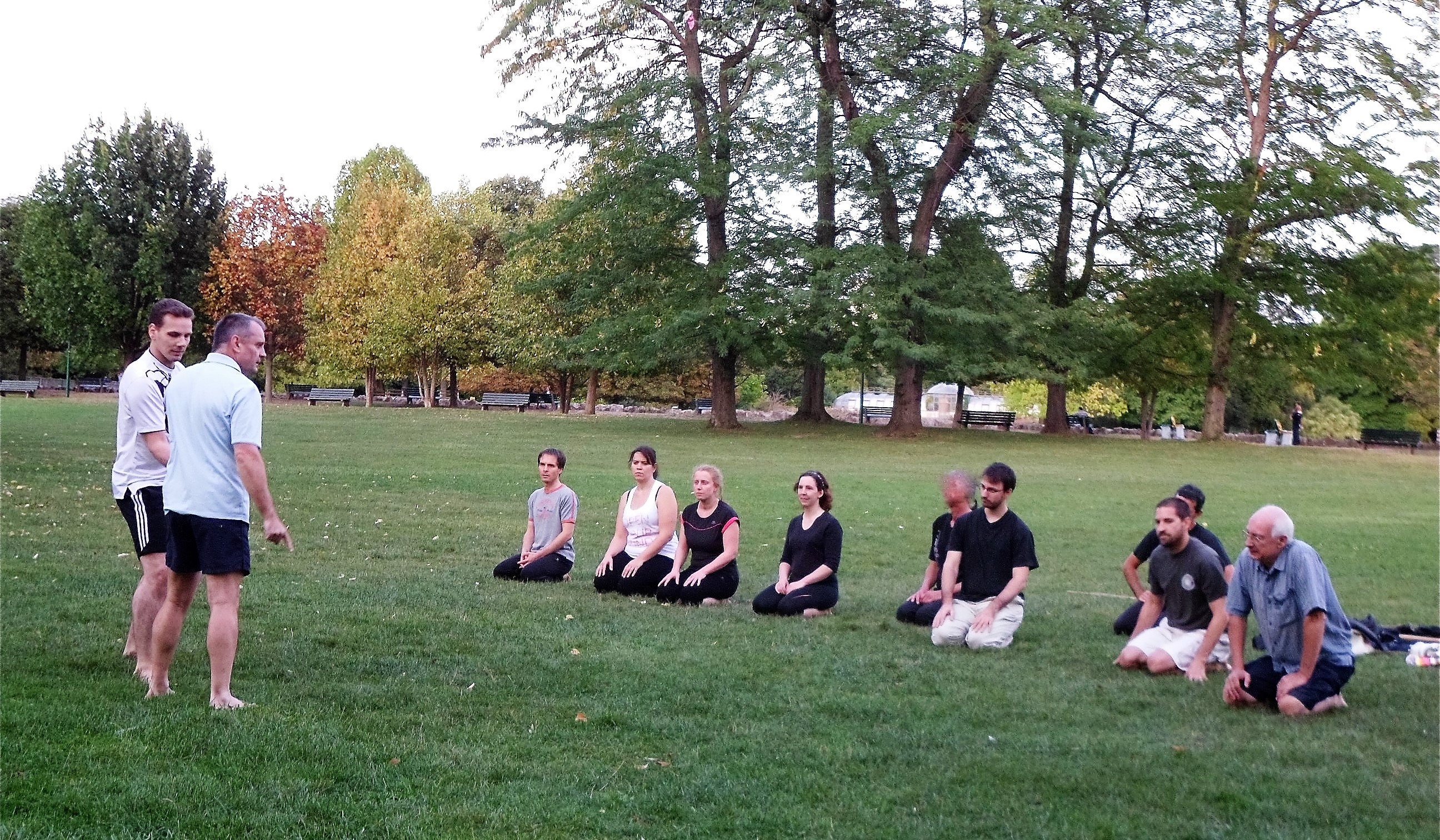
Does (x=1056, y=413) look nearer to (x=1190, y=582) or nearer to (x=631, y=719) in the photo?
(x=1190, y=582)

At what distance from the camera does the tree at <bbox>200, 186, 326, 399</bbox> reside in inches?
2272

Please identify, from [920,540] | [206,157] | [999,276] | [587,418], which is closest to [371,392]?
[206,157]

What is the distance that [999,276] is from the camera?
Result: 36.0 meters

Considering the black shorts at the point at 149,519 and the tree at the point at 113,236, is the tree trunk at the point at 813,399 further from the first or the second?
the black shorts at the point at 149,519

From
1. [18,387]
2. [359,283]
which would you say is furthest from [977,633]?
[18,387]

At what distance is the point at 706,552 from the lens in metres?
9.77

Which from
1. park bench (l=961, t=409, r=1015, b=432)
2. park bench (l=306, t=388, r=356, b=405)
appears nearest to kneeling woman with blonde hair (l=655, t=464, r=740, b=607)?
park bench (l=961, t=409, r=1015, b=432)

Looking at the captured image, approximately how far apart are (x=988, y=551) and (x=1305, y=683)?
242 centimetres

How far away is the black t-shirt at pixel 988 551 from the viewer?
8250mm

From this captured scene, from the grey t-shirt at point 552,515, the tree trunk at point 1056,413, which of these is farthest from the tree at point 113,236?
the grey t-shirt at point 552,515

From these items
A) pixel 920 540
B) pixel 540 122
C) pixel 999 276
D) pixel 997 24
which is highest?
pixel 997 24

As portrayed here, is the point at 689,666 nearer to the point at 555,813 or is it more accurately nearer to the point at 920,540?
the point at 555,813

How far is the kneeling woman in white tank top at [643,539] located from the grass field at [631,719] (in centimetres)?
28

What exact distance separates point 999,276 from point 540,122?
49.2ft
